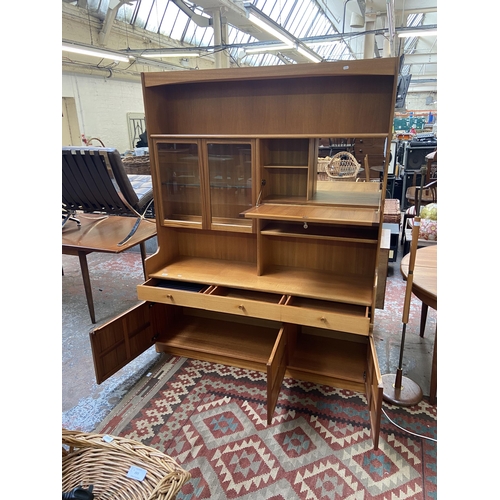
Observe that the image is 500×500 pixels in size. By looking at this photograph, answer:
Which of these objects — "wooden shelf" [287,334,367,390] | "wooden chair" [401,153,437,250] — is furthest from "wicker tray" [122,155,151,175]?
"wooden shelf" [287,334,367,390]

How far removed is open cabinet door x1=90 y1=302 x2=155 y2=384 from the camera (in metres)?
1.89

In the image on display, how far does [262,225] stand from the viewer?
7.16 ft

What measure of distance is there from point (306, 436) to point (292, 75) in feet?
5.95

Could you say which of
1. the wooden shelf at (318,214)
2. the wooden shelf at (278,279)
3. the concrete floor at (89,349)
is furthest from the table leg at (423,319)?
the wooden shelf at (318,214)

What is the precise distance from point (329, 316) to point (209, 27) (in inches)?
356

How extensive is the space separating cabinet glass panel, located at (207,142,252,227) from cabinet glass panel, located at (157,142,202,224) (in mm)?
113

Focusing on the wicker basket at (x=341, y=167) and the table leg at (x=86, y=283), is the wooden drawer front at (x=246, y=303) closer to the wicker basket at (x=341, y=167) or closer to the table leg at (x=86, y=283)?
the table leg at (x=86, y=283)

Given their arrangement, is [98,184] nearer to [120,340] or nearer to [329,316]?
[120,340]

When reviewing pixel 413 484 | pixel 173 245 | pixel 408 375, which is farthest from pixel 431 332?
pixel 173 245

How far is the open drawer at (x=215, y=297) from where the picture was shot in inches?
79.6

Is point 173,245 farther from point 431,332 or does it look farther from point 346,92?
point 431,332

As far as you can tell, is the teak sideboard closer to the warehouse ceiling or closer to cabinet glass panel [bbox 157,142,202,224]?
cabinet glass panel [bbox 157,142,202,224]

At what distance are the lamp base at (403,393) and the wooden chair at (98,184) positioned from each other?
2107 millimetres

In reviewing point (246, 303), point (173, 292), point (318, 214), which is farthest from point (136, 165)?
point (318, 214)
